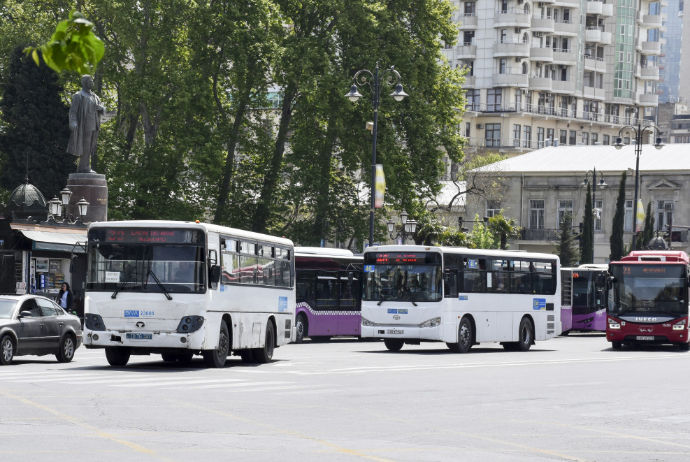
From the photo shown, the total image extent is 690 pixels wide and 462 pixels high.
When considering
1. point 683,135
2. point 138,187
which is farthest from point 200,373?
point 683,135

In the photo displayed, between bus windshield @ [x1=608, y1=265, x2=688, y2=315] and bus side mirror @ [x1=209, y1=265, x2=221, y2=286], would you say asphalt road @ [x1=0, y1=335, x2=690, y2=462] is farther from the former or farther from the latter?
bus windshield @ [x1=608, y1=265, x2=688, y2=315]

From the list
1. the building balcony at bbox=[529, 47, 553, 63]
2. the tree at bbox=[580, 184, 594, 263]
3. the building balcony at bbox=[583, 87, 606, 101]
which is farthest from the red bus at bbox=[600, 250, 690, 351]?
the building balcony at bbox=[583, 87, 606, 101]

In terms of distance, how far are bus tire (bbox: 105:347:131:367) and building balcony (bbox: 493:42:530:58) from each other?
105 m

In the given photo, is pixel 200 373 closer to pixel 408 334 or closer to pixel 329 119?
pixel 408 334

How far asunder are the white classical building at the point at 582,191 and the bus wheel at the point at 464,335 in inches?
2022

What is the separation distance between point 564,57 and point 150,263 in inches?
4366

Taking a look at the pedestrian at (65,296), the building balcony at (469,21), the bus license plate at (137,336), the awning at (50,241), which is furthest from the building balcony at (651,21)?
the bus license plate at (137,336)

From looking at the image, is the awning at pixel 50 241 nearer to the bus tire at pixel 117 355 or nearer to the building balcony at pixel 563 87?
the bus tire at pixel 117 355

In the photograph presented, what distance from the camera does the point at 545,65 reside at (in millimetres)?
127688

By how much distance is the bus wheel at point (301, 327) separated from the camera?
3850 centimetres

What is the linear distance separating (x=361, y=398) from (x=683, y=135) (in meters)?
167

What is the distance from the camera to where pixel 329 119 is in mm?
52312

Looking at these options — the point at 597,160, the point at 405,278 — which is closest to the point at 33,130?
the point at 405,278

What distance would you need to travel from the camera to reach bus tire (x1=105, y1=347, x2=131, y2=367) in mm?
22625
